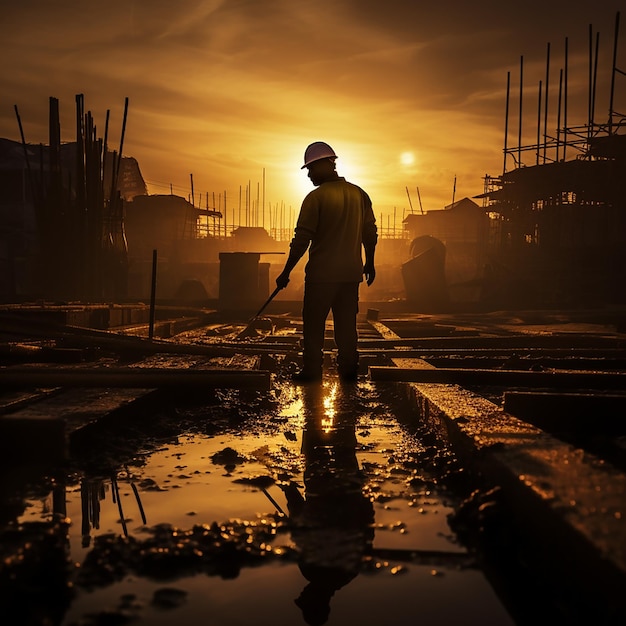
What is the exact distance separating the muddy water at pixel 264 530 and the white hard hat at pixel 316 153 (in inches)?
109

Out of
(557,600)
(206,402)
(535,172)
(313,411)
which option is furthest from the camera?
(535,172)

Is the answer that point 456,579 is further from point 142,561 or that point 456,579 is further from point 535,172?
point 535,172

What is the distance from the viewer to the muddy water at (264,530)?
171 centimetres

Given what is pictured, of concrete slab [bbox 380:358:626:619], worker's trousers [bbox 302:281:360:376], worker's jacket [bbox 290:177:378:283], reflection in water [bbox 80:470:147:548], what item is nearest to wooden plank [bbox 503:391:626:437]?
concrete slab [bbox 380:358:626:619]

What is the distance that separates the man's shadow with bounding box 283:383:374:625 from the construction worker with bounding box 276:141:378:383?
1.97m

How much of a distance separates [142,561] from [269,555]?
1.13 feet

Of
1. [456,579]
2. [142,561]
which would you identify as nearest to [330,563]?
[456,579]

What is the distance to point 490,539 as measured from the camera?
2162mm

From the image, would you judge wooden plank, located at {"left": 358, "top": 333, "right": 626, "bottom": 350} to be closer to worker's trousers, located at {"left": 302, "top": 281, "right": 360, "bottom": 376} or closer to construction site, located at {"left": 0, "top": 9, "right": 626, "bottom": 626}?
construction site, located at {"left": 0, "top": 9, "right": 626, "bottom": 626}

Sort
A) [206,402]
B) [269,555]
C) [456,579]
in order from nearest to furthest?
[456,579]
[269,555]
[206,402]

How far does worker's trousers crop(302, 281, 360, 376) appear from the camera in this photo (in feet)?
19.8

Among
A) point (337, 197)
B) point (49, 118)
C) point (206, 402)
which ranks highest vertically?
point (49, 118)

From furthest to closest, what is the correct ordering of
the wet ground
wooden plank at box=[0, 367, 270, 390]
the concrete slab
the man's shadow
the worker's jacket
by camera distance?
the worker's jacket → wooden plank at box=[0, 367, 270, 390] → the man's shadow → the wet ground → the concrete slab

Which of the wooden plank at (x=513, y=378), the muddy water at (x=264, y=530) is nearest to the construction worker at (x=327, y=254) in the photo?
the wooden plank at (x=513, y=378)
